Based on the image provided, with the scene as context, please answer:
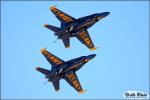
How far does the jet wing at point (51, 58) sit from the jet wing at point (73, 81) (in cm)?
510

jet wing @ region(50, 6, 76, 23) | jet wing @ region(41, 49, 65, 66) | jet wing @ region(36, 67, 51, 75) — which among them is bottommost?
jet wing @ region(36, 67, 51, 75)

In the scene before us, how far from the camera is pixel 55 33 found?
14288 centimetres

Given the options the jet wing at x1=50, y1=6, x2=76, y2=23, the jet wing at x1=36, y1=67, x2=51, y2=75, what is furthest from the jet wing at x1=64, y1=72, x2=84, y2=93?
the jet wing at x1=50, y1=6, x2=76, y2=23

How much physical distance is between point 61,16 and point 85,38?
10.9 meters

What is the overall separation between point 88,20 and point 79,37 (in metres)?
6.57

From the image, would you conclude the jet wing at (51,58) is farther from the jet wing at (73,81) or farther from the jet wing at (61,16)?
the jet wing at (61,16)

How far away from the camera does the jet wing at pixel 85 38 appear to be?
146 metres

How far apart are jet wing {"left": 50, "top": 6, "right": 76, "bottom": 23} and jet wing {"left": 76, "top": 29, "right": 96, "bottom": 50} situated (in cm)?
532

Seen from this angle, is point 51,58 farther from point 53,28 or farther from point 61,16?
point 61,16

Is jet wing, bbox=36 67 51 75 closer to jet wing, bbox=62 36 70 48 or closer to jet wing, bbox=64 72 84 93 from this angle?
jet wing, bbox=64 72 84 93

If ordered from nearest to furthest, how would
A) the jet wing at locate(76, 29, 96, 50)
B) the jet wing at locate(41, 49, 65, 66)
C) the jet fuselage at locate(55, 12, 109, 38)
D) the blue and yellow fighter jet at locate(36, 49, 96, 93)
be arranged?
the blue and yellow fighter jet at locate(36, 49, 96, 93) < the jet wing at locate(41, 49, 65, 66) < the jet fuselage at locate(55, 12, 109, 38) < the jet wing at locate(76, 29, 96, 50)

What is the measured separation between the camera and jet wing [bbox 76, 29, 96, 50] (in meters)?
146

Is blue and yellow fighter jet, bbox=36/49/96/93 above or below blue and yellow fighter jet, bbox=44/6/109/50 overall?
below

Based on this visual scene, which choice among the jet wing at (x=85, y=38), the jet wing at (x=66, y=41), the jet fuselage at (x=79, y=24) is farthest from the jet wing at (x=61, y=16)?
the jet wing at (x=66, y=41)
